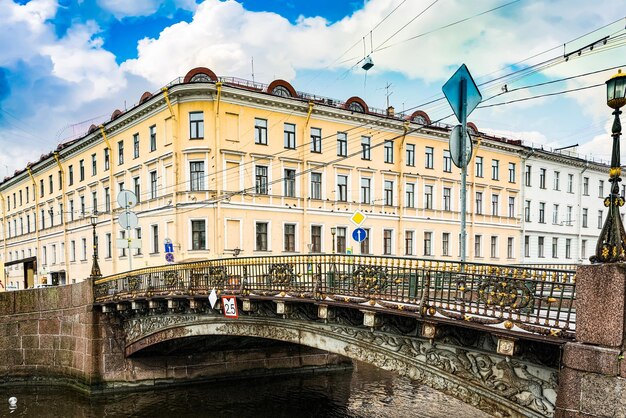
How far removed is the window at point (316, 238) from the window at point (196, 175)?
276 inches

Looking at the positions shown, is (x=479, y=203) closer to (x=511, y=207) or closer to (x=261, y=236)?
(x=511, y=207)

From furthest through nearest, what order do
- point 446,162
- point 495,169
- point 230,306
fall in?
point 495,169 < point 446,162 < point 230,306

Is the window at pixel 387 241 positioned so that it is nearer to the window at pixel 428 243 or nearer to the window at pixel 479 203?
the window at pixel 428 243

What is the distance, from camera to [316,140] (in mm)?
26609

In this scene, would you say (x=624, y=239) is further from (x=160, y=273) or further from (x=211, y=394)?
(x=211, y=394)

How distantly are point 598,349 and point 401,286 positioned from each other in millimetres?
3425

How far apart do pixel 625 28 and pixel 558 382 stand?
5.08 metres

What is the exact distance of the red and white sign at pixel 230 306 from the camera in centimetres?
1145

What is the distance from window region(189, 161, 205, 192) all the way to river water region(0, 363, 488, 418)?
390 inches

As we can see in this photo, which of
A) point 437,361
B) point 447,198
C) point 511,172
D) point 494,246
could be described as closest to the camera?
point 437,361

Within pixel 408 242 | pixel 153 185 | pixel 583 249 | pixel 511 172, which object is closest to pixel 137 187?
pixel 153 185

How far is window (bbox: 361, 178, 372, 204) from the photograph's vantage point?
28.5 metres

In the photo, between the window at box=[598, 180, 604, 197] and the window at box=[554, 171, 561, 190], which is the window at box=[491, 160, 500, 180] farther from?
the window at box=[598, 180, 604, 197]

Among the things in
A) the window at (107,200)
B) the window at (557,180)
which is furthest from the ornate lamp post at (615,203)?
the window at (557,180)
